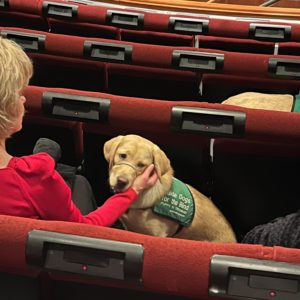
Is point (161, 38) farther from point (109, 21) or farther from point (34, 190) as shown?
point (34, 190)

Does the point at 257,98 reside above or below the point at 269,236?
above

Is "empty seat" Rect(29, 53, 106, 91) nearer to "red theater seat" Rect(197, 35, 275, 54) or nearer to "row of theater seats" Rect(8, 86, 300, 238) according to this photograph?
"row of theater seats" Rect(8, 86, 300, 238)

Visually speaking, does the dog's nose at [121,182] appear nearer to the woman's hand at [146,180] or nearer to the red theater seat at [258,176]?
the woman's hand at [146,180]

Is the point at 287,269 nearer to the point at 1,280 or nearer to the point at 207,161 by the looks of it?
the point at 1,280

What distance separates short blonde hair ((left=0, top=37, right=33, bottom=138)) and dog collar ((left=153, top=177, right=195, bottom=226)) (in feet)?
1.78

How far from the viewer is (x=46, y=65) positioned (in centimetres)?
169

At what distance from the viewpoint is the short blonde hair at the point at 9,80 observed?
842mm

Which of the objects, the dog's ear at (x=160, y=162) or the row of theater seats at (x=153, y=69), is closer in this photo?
the dog's ear at (x=160, y=162)

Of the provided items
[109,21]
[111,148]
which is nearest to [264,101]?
[111,148]

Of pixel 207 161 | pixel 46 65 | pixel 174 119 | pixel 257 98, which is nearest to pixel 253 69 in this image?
pixel 257 98

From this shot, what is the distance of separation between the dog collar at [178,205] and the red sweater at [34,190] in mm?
396

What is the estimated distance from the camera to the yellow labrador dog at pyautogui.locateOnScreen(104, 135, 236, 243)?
123cm

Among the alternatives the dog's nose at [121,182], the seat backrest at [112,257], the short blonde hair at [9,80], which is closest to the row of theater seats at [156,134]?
the seat backrest at [112,257]

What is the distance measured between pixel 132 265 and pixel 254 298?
0.51ft
